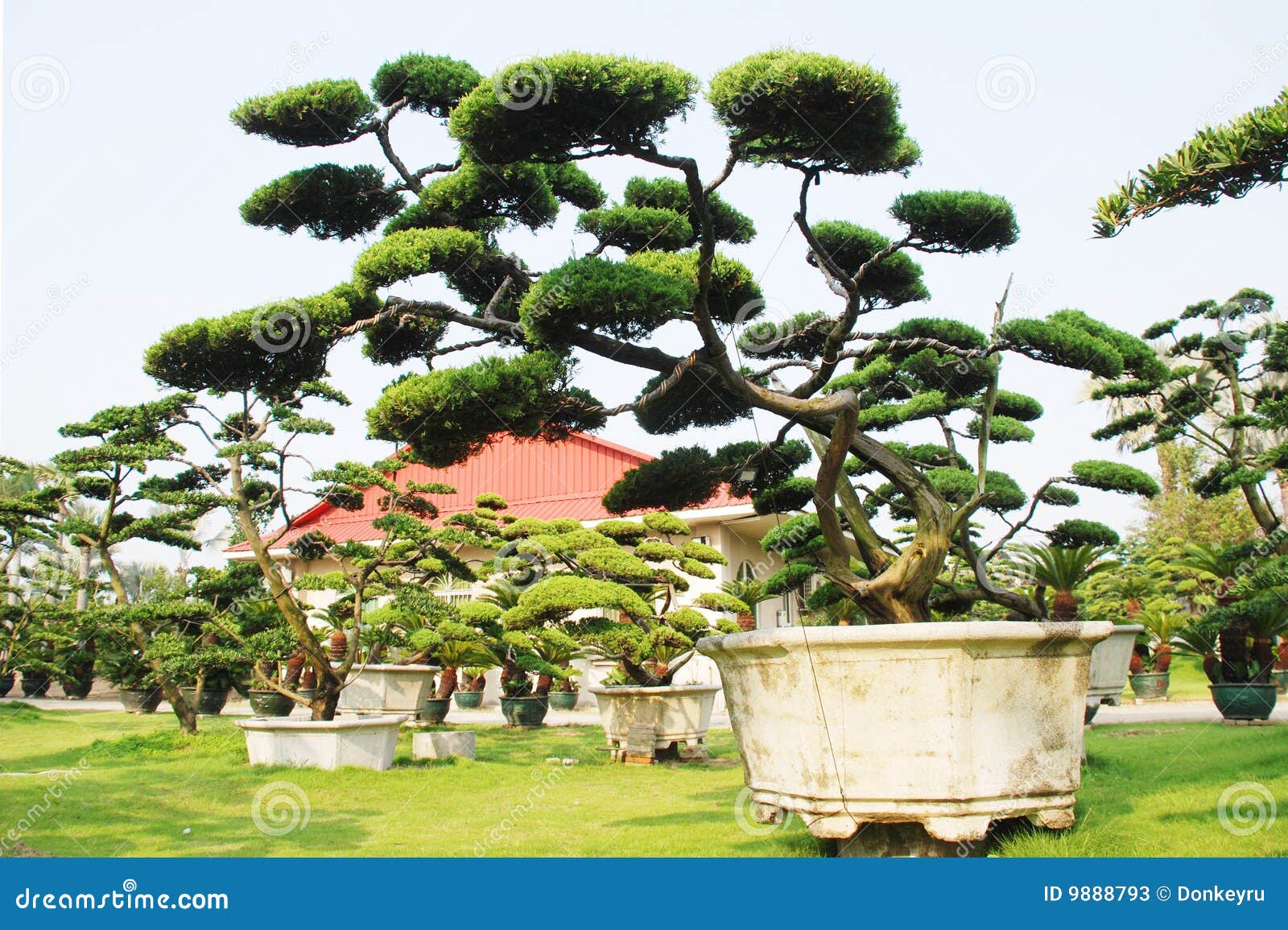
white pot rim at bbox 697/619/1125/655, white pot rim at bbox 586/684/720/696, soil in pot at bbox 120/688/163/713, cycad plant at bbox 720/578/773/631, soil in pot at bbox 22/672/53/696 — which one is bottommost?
soil in pot at bbox 22/672/53/696

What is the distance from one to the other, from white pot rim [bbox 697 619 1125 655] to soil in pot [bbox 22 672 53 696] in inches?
585

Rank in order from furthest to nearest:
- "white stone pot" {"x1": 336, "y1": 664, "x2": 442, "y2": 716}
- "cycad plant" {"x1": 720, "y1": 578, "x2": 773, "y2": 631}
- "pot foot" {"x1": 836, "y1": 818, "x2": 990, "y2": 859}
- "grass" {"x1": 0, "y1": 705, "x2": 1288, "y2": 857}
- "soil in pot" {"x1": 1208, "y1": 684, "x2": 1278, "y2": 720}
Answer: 1. "cycad plant" {"x1": 720, "y1": 578, "x2": 773, "y2": 631}
2. "white stone pot" {"x1": 336, "y1": 664, "x2": 442, "y2": 716}
3. "soil in pot" {"x1": 1208, "y1": 684, "x2": 1278, "y2": 720}
4. "grass" {"x1": 0, "y1": 705, "x2": 1288, "y2": 857}
5. "pot foot" {"x1": 836, "y1": 818, "x2": 990, "y2": 859}

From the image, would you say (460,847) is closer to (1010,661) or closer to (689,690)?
(1010,661)

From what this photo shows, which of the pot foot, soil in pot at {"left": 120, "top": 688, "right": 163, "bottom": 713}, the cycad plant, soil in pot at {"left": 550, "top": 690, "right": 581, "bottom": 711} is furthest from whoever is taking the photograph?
soil in pot at {"left": 550, "top": 690, "right": 581, "bottom": 711}

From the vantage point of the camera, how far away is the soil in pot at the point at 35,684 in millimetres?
14383

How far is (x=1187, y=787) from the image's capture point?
408cm

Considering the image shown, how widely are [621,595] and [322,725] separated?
2.23 m

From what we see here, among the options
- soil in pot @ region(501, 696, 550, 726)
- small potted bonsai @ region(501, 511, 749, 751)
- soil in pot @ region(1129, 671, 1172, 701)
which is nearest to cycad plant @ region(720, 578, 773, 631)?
soil in pot @ region(501, 696, 550, 726)

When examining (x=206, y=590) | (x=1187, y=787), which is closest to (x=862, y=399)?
(x=1187, y=787)

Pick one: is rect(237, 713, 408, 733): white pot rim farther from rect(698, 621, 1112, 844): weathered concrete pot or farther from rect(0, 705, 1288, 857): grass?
rect(698, 621, 1112, 844): weathered concrete pot

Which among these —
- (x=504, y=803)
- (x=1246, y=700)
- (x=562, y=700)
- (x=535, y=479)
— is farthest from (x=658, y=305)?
(x=535, y=479)

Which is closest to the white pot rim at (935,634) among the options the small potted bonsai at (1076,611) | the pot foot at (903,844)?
the pot foot at (903,844)

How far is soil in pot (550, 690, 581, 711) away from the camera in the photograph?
1273 cm

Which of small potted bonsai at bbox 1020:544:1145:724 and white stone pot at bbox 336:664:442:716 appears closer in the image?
small potted bonsai at bbox 1020:544:1145:724
